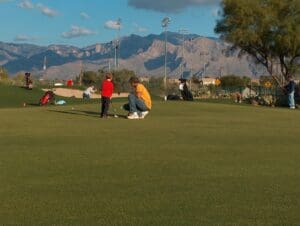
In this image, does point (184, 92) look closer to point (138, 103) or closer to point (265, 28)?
point (138, 103)

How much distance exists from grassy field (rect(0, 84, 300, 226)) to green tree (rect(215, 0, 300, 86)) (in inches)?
1860

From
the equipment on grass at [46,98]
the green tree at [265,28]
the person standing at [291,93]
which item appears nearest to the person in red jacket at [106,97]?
the equipment on grass at [46,98]

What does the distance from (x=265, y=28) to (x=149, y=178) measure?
56.2 metres

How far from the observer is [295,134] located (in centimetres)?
1809

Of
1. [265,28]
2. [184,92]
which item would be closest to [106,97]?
[184,92]

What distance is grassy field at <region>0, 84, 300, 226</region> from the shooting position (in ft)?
25.0

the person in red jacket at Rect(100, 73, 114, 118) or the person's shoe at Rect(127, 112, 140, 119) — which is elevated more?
the person in red jacket at Rect(100, 73, 114, 118)

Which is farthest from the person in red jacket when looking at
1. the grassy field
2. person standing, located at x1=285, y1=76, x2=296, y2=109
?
person standing, located at x1=285, y1=76, x2=296, y2=109

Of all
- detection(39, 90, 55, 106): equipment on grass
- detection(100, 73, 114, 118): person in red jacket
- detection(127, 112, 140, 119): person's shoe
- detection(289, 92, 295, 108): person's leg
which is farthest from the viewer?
detection(289, 92, 295, 108): person's leg

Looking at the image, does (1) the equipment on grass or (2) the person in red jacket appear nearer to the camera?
(2) the person in red jacket

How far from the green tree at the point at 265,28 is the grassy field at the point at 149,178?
47.2 metres

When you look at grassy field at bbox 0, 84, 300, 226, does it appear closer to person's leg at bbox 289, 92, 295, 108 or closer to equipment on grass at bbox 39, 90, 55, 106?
equipment on grass at bbox 39, 90, 55, 106

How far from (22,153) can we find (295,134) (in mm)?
8325

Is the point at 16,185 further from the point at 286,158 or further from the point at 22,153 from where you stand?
the point at 286,158
